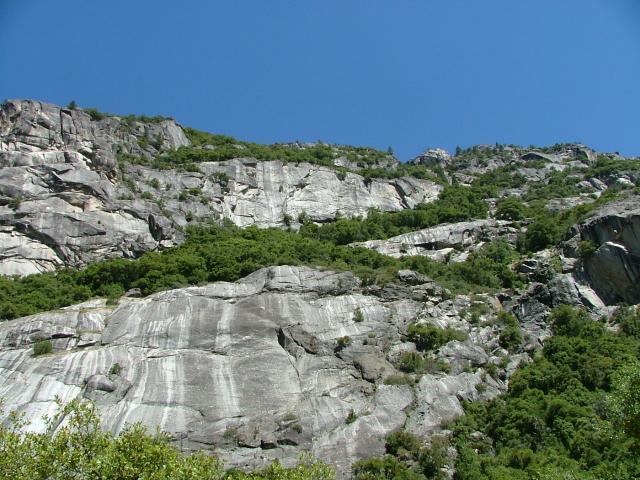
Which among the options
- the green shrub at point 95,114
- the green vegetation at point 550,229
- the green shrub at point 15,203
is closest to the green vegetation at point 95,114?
the green shrub at point 95,114

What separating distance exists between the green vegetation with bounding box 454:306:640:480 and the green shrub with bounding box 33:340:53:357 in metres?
21.1

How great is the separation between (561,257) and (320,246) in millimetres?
17604

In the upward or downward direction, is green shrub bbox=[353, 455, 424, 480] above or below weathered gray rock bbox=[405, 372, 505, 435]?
below

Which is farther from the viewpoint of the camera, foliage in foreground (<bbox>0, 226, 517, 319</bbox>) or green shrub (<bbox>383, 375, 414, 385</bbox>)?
foliage in foreground (<bbox>0, 226, 517, 319</bbox>)

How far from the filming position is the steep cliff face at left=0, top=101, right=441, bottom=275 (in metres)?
52.6

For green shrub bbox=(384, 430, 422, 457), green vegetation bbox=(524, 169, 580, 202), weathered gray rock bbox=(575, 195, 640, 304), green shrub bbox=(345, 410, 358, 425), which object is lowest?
green shrub bbox=(384, 430, 422, 457)

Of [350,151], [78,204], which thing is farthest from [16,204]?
[350,151]

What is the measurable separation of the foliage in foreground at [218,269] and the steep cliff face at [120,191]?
10.5 feet

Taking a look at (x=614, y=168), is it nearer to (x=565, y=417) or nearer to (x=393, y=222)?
(x=393, y=222)

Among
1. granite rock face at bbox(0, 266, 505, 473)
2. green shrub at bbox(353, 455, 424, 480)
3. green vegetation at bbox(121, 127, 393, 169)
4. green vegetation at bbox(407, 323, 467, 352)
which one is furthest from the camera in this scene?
green vegetation at bbox(121, 127, 393, 169)

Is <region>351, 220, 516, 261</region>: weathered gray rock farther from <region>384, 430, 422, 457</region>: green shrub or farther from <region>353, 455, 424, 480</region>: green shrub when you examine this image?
<region>353, 455, 424, 480</region>: green shrub

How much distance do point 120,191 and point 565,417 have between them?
40235 mm

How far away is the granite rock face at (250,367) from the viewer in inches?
1318

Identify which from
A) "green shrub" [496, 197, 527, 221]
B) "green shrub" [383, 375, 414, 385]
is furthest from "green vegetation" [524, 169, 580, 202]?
"green shrub" [383, 375, 414, 385]
